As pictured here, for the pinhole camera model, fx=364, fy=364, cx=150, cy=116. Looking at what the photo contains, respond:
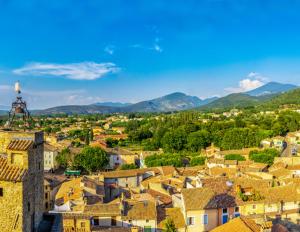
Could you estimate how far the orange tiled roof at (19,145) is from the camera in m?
11.8

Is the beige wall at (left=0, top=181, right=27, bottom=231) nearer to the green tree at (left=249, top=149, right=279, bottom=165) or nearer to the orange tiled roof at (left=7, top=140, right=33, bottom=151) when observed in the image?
the orange tiled roof at (left=7, top=140, right=33, bottom=151)

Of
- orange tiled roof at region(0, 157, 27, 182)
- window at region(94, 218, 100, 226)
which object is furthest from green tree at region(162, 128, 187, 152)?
orange tiled roof at region(0, 157, 27, 182)

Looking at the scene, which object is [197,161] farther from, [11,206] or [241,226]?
[11,206]

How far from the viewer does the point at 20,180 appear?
11328 millimetres

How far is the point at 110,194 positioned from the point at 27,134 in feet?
108

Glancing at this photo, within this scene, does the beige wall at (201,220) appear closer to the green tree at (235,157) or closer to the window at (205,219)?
the window at (205,219)

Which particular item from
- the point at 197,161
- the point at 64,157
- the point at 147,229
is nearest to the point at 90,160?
the point at 64,157

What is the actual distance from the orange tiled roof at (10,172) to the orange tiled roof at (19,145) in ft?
1.87

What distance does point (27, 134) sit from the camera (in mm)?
12414

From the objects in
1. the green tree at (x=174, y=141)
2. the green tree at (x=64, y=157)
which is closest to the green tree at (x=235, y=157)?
the green tree at (x=174, y=141)

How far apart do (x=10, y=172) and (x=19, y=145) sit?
92 cm

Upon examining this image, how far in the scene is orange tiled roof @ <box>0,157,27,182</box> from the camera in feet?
37.2

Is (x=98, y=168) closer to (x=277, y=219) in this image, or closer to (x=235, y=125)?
(x=277, y=219)

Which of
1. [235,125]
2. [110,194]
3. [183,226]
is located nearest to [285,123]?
[235,125]
